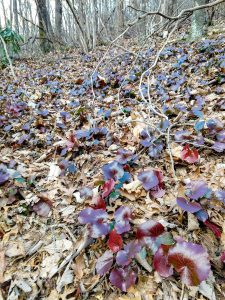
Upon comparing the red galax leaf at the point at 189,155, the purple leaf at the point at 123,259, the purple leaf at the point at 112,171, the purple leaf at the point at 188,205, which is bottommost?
the purple leaf at the point at 123,259

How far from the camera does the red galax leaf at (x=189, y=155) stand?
170 centimetres

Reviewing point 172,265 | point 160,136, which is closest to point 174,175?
point 160,136

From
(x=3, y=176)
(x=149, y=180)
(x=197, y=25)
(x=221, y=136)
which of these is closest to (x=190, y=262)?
(x=149, y=180)

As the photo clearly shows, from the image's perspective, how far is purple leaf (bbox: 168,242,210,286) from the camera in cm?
99

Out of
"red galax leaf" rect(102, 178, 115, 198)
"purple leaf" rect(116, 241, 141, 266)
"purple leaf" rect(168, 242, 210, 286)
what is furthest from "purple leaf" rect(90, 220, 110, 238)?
"purple leaf" rect(168, 242, 210, 286)

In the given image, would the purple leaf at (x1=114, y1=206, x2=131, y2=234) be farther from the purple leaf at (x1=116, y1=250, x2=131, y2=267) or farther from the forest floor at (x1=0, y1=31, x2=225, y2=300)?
the purple leaf at (x1=116, y1=250, x2=131, y2=267)

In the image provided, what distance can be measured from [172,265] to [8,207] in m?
1.07

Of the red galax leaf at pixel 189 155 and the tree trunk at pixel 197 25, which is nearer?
the red galax leaf at pixel 189 155

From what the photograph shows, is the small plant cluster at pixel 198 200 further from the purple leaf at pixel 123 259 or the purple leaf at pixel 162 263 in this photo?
the purple leaf at pixel 123 259

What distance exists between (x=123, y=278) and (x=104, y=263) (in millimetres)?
109

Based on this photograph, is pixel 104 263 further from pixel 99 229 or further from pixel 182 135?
pixel 182 135

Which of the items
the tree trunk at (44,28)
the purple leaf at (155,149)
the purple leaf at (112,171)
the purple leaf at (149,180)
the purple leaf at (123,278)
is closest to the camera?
the purple leaf at (123,278)

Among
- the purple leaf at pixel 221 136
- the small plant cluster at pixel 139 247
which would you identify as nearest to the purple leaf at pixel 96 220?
the small plant cluster at pixel 139 247

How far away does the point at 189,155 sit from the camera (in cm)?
172
